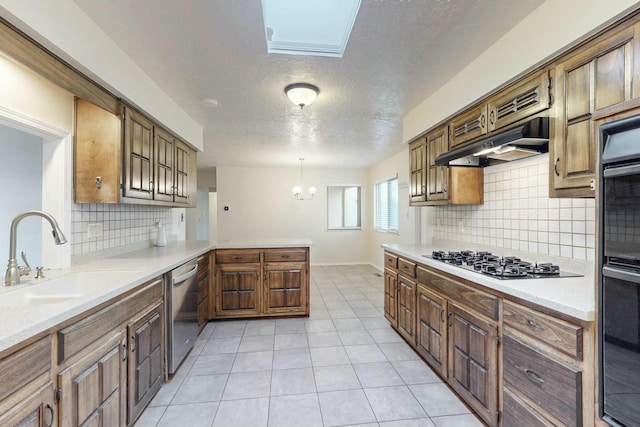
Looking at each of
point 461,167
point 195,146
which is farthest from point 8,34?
point 461,167

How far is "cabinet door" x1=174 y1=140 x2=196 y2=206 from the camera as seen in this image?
326 centimetres

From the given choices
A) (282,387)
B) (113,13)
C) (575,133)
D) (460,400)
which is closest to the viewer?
(575,133)

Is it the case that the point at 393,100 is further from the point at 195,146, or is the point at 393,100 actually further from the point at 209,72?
the point at 195,146

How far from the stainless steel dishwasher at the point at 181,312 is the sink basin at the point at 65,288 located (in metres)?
0.46

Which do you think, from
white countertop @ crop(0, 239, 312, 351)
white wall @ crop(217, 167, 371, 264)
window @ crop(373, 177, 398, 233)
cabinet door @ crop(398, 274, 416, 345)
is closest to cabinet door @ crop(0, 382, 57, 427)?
white countertop @ crop(0, 239, 312, 351)

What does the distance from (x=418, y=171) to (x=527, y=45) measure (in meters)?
1.64

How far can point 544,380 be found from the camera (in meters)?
1.32

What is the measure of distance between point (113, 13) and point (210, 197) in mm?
7471

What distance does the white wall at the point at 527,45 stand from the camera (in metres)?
1.36

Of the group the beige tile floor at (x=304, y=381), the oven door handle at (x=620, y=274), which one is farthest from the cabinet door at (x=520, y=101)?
the beige tile floor at (x=304, y=381)

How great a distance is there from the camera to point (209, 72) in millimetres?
2301

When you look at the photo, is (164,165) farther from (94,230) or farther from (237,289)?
(237,289)

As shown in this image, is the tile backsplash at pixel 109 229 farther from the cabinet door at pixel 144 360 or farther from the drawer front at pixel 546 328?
the drawer front at pixel 546 328

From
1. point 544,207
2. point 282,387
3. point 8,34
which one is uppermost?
point 8,34
